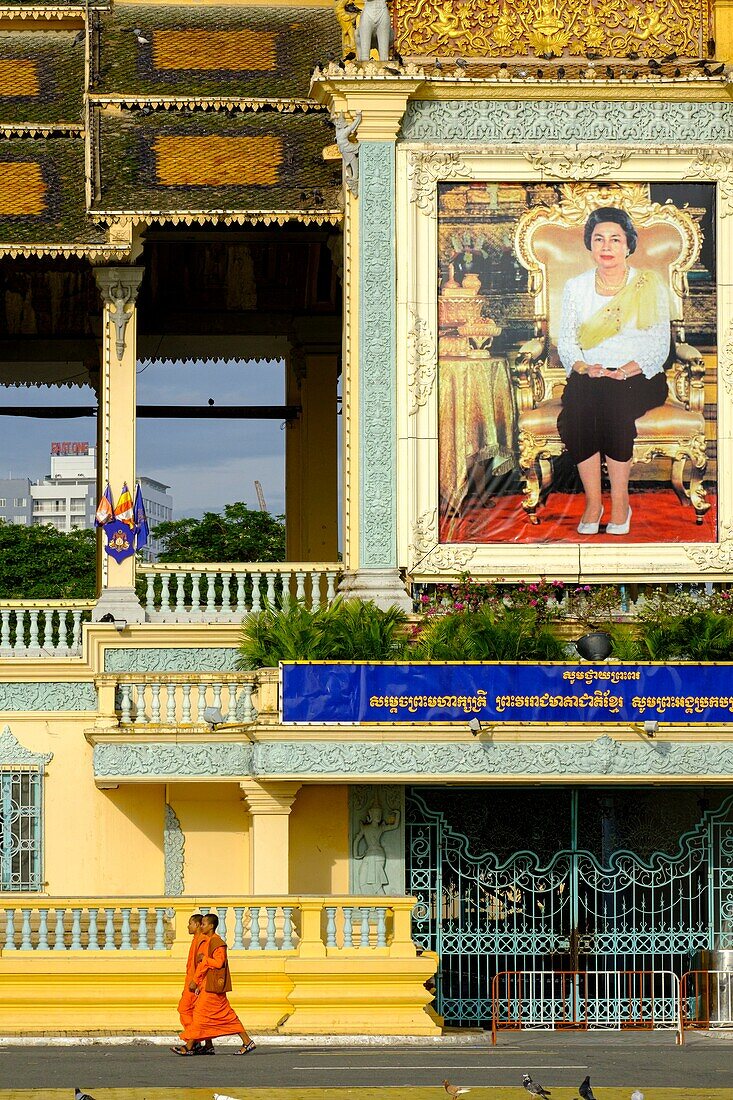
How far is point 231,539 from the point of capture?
7962cm

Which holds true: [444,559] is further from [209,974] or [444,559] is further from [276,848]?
[209,974]

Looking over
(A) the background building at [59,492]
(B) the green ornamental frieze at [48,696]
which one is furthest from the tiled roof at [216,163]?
(A) the background building at [59,492]

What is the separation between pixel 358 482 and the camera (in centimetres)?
2584

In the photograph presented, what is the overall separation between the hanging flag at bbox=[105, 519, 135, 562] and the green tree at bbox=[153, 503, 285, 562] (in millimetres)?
49188

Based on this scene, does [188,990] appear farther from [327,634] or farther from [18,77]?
[18,77]

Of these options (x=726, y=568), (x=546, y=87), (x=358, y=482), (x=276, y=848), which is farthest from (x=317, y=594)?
(x=546, y=87)

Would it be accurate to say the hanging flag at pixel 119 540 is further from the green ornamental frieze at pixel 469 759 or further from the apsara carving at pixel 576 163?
the apsara carving at pixel 576 163

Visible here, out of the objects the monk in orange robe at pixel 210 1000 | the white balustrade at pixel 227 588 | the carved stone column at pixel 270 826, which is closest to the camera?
the monk in orange robe at pixel 210 1000

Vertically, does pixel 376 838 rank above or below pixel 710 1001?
above

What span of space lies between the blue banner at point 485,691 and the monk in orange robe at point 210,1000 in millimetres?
4376

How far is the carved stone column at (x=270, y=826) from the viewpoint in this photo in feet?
78.7

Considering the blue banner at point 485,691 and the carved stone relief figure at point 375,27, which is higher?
the carved stone relief figure at point 375,27

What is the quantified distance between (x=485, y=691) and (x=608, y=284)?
5.51 meters

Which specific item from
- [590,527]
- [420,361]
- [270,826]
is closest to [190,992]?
[270,826]
